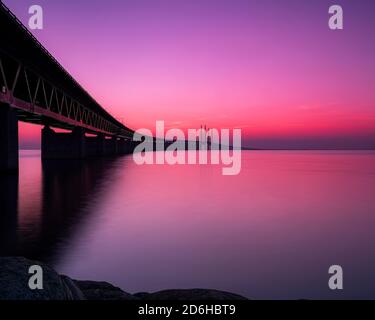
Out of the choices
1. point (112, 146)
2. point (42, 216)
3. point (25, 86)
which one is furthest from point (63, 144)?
point (112, 146)

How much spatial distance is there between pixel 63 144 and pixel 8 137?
3862 cm

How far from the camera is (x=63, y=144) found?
66.8m

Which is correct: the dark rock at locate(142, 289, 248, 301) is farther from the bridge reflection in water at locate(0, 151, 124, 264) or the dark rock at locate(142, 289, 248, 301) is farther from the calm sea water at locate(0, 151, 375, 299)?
the bridge reflection in water at locate(0, 151, 124, 264)

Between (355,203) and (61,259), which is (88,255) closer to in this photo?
(61,259)

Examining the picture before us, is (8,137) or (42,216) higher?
(8,137)

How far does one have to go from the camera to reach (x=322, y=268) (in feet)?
30.2

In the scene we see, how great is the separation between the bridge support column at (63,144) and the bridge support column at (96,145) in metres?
26.5

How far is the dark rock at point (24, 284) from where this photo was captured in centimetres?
392

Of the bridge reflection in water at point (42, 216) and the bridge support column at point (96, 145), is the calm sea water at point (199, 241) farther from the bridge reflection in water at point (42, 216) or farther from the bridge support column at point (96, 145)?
the bridge support column at point (96, 145)

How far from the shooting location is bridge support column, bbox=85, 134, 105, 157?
9601cm

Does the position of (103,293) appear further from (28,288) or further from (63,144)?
(63,144)

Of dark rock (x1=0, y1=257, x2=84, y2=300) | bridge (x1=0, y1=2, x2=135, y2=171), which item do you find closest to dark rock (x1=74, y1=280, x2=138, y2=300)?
dark rock (x1=0, y1=257, x2=84, y2=300)

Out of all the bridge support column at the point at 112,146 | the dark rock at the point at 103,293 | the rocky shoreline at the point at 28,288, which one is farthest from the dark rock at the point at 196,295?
the bridge support column at the point at 112,146
